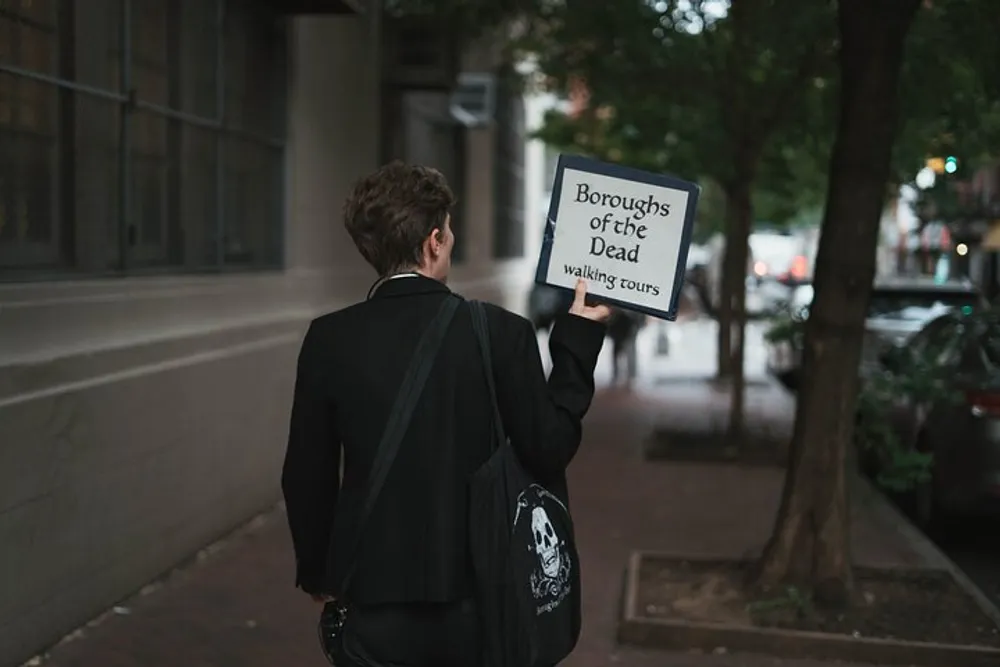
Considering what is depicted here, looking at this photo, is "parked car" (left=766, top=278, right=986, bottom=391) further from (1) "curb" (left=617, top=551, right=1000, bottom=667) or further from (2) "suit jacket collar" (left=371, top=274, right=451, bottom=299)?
(2) "suit jacket collar" (left=371, top=274, right=451, bottom=299)

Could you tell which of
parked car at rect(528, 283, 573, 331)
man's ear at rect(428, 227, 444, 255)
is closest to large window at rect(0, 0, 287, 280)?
man's ear at rect(428, 227, 444, 255)

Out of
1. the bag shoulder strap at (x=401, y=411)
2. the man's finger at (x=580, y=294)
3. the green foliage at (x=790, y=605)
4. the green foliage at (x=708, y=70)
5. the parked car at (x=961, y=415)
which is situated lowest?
the green foliage at (x=790, y=605)

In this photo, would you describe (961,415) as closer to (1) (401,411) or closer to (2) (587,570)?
(2) (587,570)

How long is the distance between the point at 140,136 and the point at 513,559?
15.6 ft

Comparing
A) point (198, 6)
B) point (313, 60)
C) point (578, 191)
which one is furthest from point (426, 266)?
point (313, 60)

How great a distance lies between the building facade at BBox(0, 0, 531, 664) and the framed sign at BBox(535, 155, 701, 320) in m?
2.65

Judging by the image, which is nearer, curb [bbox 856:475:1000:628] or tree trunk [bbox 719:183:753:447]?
curb [bbox 856:475:1000:628]

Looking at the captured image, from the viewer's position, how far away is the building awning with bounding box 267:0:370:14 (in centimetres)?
835

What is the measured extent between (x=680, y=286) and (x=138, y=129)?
4310 millimetres

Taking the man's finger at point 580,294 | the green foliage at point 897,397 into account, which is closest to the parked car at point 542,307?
the green foliage at point 897,397

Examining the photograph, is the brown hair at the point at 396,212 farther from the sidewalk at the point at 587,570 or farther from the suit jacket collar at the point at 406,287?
the sidewalk at the point at 587,570

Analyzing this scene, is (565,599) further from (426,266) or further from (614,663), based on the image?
(614,663)

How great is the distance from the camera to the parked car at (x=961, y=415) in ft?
24.8

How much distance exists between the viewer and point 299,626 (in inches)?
231
